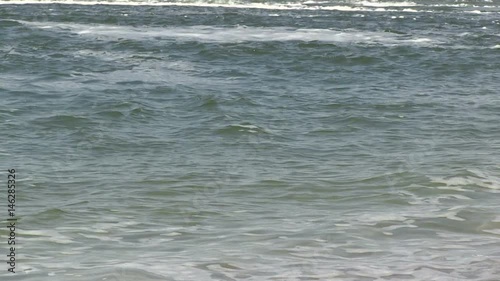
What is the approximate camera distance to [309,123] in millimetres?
15492

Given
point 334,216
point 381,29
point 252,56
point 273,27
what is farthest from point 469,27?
point 334,216

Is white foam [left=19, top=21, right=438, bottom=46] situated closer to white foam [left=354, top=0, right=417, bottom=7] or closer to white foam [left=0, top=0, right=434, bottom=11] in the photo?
white foam [left=0, top=0, right=434, bottom=11]

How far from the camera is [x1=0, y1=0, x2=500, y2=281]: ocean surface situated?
27.6ft

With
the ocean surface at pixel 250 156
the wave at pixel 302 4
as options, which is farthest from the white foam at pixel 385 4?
the ocean surface at pixel 250 156

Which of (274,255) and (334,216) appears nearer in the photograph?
(274,255)

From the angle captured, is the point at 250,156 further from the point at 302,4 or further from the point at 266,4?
the point at 266,4

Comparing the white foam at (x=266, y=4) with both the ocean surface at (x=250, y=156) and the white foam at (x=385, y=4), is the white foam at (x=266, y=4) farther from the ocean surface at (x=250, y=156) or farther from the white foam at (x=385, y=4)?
the ocean surface at (x=250, y=156)

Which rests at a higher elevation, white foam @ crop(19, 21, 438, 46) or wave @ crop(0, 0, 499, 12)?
white foam @ crop(19, 21, 438, 46)

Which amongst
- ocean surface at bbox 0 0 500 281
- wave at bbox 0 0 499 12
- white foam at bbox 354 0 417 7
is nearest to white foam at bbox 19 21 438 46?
ocean surface at bbox 0 0 500 281

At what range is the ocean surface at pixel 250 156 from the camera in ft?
27.6

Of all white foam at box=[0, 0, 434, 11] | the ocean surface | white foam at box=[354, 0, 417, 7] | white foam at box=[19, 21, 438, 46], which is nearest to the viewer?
the ocean surface

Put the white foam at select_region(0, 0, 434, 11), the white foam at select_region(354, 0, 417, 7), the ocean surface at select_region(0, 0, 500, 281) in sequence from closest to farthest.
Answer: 1. the ocean surface at select_region(0, 0, 500, 281)
2. the white foam at select_region(0, 0, 434, 11)
3. the white foam at select_region(354, 0, 417, 7)

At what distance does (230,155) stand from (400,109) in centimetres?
473

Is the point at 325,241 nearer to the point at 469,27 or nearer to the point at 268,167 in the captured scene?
the point at 268,167
